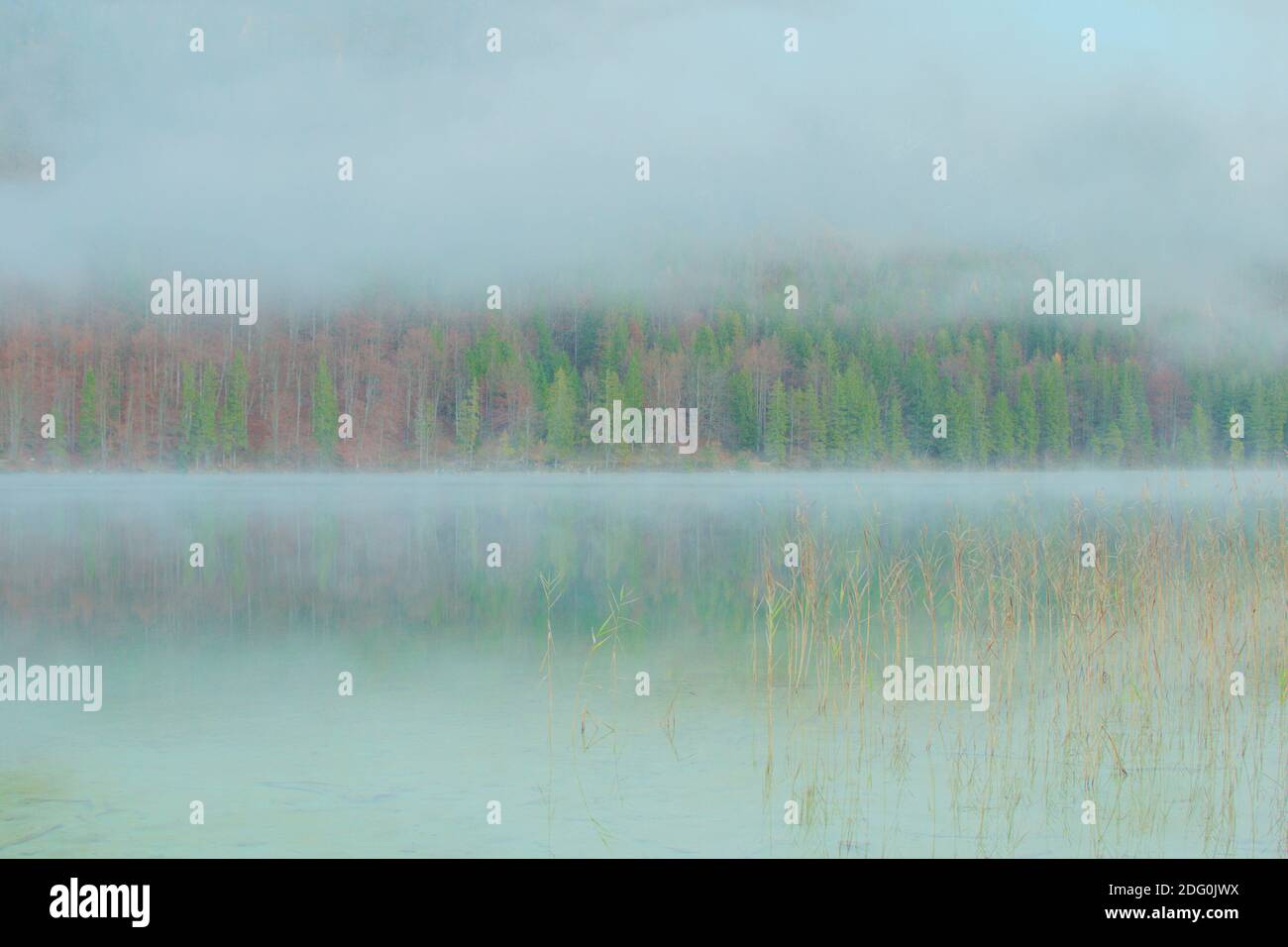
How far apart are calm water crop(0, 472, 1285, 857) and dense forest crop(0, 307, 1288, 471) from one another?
274ft

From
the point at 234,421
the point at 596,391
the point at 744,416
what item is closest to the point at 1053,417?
the point at 744,416

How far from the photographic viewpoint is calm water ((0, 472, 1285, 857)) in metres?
7.45

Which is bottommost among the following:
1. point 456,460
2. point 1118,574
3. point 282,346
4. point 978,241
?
point 1118,574

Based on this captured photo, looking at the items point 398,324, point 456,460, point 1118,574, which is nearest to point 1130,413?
point 456,460

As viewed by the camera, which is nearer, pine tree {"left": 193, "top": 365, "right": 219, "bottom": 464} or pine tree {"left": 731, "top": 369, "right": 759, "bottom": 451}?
pine tree {"left": 193, "top": 365, "right": 219, "bottom": 464}

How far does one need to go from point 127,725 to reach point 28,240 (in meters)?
211

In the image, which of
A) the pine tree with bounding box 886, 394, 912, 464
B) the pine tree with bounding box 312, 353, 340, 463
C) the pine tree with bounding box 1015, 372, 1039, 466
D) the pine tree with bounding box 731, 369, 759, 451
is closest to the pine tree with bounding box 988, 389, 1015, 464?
the pine tree with bounding box 1015, 372, 1039, 466

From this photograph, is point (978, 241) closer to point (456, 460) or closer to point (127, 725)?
point (456, 460)

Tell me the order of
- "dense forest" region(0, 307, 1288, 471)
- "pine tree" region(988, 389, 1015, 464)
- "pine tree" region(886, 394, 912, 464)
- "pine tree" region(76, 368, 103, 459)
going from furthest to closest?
"pine tree" region(988, 389, 1015, 464)
"pine tree" region(886, 394, 912, 464)
"dense forest" region(0, 307, 1288, 471)
"pine tree" region(76, 368, 103, 459)

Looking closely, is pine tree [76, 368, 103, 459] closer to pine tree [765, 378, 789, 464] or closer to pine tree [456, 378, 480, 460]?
pine tree [456, 378, 480, 460]

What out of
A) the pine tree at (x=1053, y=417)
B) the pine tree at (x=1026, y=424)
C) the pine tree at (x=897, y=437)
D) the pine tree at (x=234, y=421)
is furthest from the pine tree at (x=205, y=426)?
the pine tree at (x=1053, y=417)

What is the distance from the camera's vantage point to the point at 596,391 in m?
114

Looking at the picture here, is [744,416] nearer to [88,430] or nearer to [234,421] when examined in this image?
[234,421]
